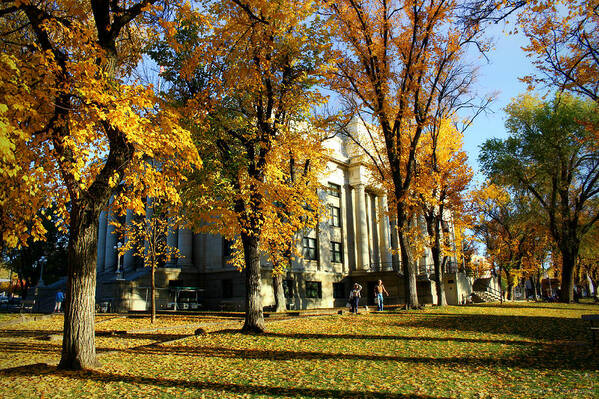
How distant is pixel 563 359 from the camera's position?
8992 millimetres

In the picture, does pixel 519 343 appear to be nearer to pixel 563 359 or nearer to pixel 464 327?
pixel 563 359

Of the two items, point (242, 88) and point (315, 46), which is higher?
point (315, 46)

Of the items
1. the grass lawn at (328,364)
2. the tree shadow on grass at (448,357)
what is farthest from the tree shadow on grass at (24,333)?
the tree shadow on grass at (448,357)

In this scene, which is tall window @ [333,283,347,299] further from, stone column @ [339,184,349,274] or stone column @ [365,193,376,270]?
stone column @ [365,193,376,270]

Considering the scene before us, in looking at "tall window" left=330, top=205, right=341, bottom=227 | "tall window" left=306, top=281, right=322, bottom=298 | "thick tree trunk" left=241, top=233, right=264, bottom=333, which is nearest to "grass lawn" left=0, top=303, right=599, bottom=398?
"thick tree trunk" left=241, top=233, right=264, bottom=333

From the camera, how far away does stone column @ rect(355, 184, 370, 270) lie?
43094mm

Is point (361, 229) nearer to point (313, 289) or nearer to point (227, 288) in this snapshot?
point (313, 289)

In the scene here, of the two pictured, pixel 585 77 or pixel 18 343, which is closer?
pixel 18 343

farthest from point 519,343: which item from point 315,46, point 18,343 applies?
point 18,343

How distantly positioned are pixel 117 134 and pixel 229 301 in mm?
26677

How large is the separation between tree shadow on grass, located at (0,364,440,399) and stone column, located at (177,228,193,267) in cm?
2822

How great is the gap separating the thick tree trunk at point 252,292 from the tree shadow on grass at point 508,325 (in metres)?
5.11

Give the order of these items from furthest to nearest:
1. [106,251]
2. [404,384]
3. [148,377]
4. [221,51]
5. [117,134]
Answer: [106,251] → [221,51] → [117,134] → [148,377] → [404,384]

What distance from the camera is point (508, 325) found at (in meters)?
14.7
